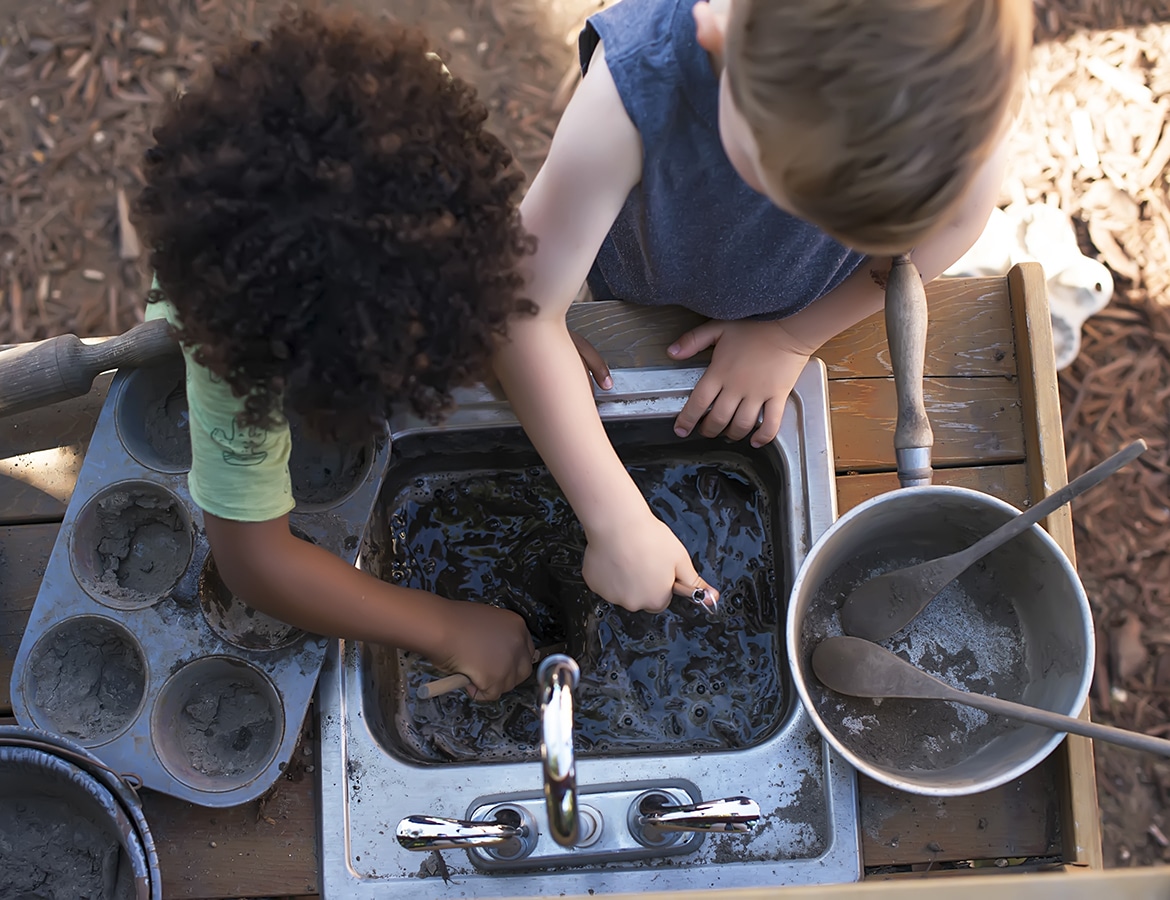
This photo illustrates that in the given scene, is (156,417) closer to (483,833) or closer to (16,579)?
(16,579)

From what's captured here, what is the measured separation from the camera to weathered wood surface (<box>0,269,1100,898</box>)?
0.78 meters

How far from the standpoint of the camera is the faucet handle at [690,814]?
638 millimetres

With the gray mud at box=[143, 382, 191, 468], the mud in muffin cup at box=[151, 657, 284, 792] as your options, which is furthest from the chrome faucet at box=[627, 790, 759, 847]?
the gray mud at box=[143, 382, 191, 468]

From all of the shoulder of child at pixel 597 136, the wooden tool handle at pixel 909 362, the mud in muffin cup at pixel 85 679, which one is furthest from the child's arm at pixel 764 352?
the mud in muffin cup at pixel 85 679

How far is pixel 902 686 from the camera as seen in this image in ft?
2.16

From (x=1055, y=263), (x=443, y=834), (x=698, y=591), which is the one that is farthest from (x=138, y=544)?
(x=1055, y=263)

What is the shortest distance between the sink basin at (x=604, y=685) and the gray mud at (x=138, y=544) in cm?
18

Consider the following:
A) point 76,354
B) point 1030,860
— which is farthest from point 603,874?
point 76,354

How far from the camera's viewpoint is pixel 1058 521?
82 cm

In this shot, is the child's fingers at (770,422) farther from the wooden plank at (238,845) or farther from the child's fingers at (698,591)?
the wooden plank at (238,845)

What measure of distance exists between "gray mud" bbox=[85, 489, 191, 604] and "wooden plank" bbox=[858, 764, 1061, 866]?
0.68 m

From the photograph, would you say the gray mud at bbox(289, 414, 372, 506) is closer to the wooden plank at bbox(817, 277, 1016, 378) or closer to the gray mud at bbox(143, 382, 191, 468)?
the gray mud at bbox(143, 382, 191, 468)

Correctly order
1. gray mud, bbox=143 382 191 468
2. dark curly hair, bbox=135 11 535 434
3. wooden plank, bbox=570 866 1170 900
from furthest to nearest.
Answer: gray mud, bbox=143 382 191 468
dark curly hair, bbox=135 11 535 434
wooden plank, bbox=570 866 1170 900

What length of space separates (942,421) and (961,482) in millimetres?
64
